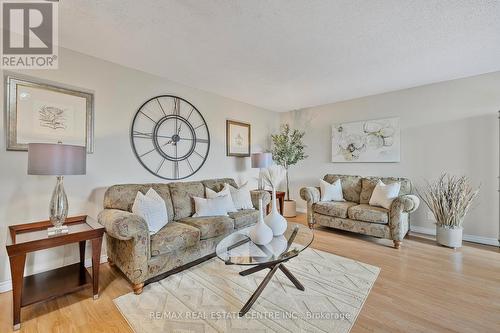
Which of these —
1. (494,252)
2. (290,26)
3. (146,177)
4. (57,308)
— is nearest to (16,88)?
(146,177)

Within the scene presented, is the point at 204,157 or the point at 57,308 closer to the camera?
the point at 57,308

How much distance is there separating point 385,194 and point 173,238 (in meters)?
2.93

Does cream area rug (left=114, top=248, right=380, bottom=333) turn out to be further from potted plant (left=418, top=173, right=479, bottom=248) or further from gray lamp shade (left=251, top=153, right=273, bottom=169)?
gray lamp shade (left=251, top=153, right=273, bottom=169)

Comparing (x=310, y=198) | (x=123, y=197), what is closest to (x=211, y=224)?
(x=123, y=197)

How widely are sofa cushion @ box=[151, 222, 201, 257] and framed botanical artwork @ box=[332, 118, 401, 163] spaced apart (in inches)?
129

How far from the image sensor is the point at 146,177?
2963mm

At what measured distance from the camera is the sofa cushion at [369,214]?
3.02 metres

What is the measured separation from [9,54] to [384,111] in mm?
4954

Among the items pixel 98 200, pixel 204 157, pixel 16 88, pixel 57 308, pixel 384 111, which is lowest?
pixel 57 308

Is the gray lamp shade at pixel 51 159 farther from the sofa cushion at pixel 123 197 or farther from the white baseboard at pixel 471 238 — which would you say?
the white baseboard at pixel 471 238

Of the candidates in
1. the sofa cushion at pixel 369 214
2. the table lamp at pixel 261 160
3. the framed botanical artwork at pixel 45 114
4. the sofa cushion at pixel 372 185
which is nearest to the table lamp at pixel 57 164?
the framed botanical artwork at pixel 45 114

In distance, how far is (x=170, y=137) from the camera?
10.5 feet

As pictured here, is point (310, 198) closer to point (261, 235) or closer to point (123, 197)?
point (261, 235)

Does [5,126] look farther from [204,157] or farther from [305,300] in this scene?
[305,300]
